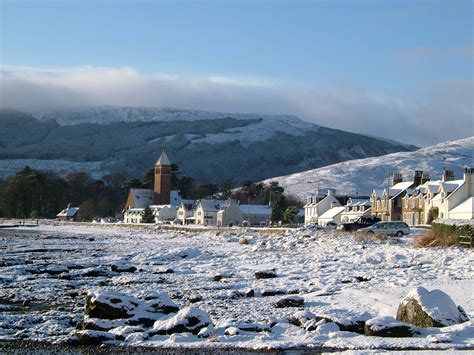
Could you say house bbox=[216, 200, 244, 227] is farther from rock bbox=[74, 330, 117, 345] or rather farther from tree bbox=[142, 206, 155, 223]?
rock bbox=[74, 330, 117, 345]

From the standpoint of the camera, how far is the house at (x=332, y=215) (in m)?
98.9

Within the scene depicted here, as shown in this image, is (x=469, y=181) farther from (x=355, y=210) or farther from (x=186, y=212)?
(x=186, y=212)

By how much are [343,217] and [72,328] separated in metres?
82.1

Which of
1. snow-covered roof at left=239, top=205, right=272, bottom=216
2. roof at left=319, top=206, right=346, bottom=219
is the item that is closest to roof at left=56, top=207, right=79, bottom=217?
snow-covered roof at left=239, top=205, right=272, bottom=216

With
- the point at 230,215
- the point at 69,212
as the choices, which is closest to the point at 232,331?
the point at 230,215

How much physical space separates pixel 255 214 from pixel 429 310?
354 ft

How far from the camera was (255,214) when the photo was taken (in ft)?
409

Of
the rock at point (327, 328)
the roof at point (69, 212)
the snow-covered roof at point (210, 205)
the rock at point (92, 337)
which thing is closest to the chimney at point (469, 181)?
the rock at point (327, 328)

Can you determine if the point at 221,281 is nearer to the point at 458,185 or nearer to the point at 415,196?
the point at 458,185

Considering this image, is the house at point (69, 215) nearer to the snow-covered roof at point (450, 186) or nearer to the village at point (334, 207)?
the village at point (334, 207)

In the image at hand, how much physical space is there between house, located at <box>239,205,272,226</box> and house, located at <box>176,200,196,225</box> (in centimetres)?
1432

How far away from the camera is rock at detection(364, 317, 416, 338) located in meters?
16.1

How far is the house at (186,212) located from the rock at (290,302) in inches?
4485

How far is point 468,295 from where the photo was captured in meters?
A: 20.9
